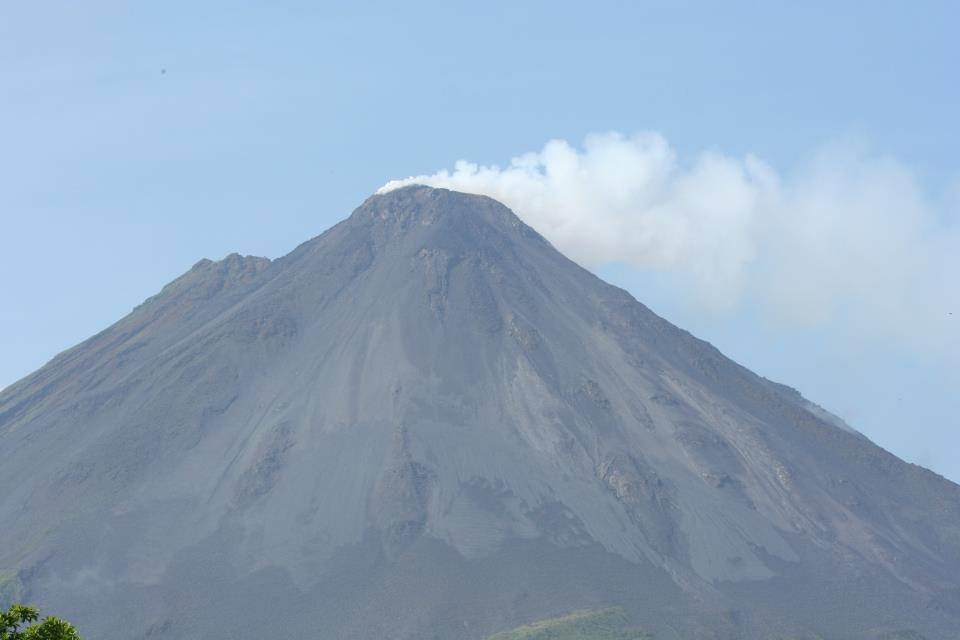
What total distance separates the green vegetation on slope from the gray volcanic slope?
1.30 meters

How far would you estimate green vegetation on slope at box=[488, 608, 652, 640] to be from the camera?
9238cm

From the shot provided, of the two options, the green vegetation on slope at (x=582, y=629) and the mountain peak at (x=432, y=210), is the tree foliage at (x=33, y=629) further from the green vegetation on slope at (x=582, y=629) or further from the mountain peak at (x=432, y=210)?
the mountain peak at (x=432, y=210)

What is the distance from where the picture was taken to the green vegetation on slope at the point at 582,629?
92.4 m

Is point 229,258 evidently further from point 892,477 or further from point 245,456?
point 892,477

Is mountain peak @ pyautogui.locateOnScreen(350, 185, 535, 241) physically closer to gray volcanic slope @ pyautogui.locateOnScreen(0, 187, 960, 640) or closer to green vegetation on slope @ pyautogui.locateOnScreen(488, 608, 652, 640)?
gray volcanic slope @ pyautogui.locateOnScreen(0, 187, 960, 640)

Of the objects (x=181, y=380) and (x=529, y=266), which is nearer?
(x=181, y=380)

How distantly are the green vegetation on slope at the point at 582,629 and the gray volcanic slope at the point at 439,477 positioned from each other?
51.3 inches

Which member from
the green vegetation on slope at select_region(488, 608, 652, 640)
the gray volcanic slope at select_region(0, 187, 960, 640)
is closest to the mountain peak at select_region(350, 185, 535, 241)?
the gray volcanic slope at select_region(0, 187, 960, 640)

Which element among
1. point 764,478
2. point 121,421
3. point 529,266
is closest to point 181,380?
point 121,421

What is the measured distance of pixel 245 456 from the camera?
11394 cm

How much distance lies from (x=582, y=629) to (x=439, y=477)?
19.7m

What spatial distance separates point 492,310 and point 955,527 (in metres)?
45.5

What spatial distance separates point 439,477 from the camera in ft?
356

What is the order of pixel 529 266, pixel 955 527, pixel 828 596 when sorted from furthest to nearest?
1. pixel 529 266
2. pixel 955 527
3. pixel 828 596
